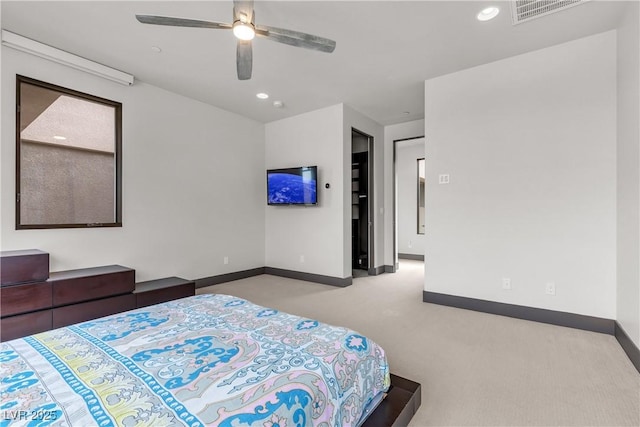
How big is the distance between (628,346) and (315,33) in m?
3.81

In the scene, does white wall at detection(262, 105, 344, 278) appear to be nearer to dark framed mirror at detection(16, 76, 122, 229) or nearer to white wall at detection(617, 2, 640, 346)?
dark framed mirror at detection(16, 76, 122, 229)

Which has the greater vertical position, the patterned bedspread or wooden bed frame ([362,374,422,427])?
the patterned bedspread

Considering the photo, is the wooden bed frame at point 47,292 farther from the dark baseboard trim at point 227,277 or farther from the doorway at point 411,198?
the doorway at point 411,198

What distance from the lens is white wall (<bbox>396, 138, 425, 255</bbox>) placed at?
749 centimetres

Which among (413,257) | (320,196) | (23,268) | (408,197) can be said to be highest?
(408,197)

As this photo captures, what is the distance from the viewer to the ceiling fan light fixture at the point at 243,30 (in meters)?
2.12

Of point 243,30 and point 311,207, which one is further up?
point 243,30

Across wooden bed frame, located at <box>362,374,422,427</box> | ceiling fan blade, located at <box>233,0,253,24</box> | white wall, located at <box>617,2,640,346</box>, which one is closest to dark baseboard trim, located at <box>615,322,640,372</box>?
white wall, located at <box>617,2,640,346</box>

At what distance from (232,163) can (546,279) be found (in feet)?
15.2

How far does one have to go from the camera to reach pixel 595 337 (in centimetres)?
264

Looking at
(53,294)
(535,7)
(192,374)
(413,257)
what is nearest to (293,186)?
(53,294)

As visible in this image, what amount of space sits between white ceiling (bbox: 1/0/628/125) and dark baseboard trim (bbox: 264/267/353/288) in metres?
2.87

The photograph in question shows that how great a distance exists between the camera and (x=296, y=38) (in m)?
2.21

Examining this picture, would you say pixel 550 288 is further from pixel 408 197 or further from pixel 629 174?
pixel 408 197
